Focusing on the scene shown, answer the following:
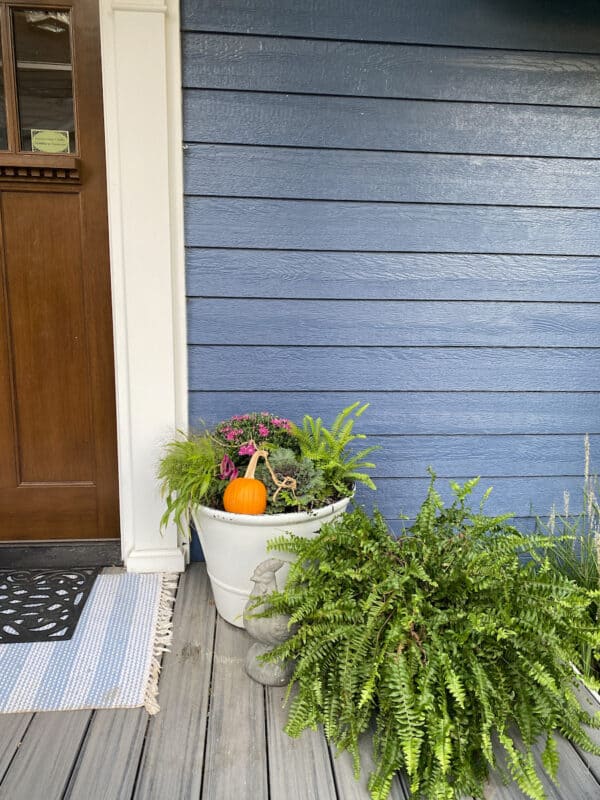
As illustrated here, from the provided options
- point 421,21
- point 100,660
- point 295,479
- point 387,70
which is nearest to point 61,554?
point 100,660

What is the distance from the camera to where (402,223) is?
1938 millimetres

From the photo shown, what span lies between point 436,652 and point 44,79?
2121 millimetres

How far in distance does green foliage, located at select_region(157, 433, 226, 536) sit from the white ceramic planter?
0.05 metres

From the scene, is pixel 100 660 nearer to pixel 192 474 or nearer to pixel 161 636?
pixel 161 636

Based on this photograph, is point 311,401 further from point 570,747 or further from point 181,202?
point 570,747

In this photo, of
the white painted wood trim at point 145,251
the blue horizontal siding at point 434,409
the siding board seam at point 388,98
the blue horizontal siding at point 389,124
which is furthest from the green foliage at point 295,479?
the siding board seam at point 388,98

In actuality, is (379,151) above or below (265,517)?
above

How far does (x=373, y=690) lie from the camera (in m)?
1.20

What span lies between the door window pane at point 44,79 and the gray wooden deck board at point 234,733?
1.77 meters

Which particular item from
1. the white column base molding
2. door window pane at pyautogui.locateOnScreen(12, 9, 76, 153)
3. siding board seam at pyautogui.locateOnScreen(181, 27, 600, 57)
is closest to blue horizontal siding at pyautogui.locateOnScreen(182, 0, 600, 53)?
siding board seam at pyautogui.locateOnScreen(181, 27, 600, 57)

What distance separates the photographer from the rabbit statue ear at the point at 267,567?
59.3 inches

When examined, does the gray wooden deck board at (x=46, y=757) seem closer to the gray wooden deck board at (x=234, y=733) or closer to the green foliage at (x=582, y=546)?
the gray wooden deck board at (x=234, y=733)

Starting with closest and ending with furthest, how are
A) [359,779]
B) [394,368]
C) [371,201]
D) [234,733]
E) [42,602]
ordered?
1. [359,779]
2. [234,733]
3. [42,602]
4. [371,201]
5. [394,368]

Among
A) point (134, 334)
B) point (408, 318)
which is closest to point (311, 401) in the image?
point (408, 318)
